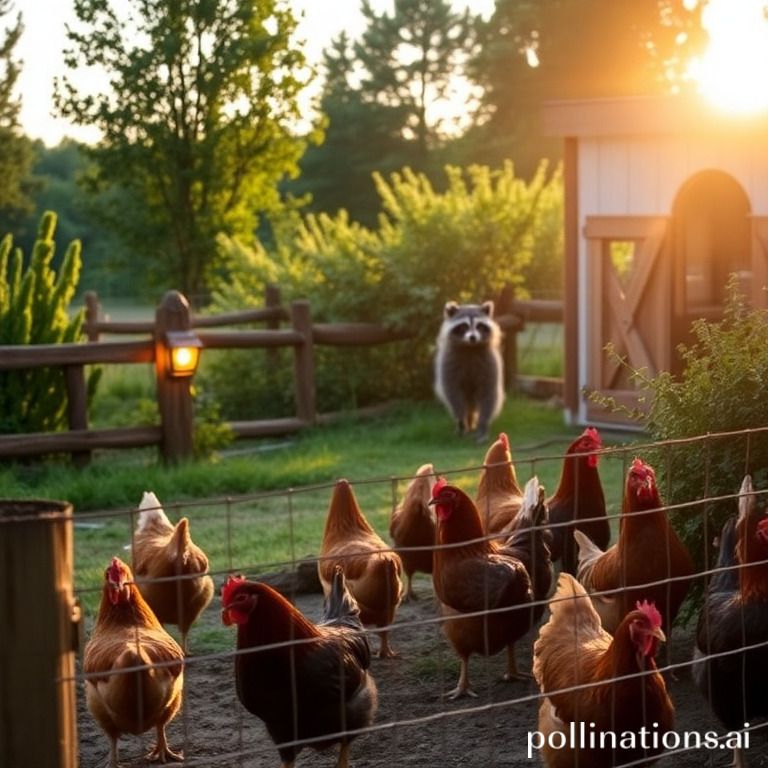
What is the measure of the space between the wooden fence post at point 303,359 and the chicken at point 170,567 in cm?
801

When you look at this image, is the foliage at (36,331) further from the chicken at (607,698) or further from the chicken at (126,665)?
the chicken at (607,698)

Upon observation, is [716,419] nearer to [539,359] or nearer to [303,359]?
[303,359]

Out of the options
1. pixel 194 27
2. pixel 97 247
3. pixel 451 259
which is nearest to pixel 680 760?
pixel 451 259

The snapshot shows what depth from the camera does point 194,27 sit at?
19953 mm

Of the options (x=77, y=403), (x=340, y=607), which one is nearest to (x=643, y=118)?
(x=77, y=403)

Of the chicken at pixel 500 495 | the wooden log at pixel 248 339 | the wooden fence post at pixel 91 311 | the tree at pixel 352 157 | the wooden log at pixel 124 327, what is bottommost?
the chicken at pixel 500 495

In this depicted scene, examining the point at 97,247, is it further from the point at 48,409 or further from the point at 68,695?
the point at 68,695

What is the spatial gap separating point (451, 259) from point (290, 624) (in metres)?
12.4

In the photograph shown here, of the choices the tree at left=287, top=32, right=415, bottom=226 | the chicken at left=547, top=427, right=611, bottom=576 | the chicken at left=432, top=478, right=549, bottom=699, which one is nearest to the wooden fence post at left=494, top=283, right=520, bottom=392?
the chicken at left=547, top=427, right=611, bottom=576

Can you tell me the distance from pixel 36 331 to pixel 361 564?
7.52 meters

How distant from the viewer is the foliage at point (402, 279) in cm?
1659

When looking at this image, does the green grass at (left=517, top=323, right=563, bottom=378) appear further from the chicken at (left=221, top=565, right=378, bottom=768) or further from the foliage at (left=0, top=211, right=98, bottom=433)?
the chicken at (left=221, top=565, right=378, bottom=768)

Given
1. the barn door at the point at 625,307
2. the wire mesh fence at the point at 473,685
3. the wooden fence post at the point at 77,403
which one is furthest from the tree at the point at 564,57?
the wire mesh fence at the point at 473,685

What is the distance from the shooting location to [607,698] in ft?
14.5
